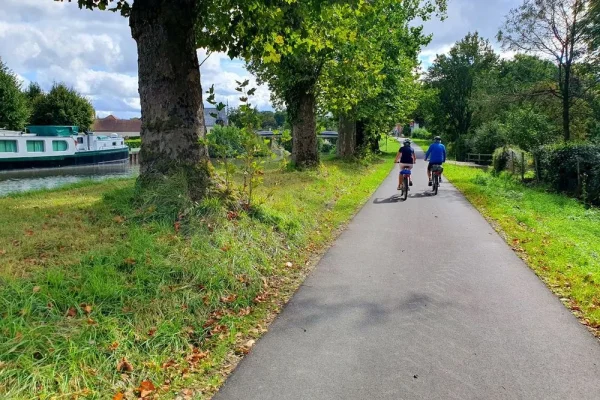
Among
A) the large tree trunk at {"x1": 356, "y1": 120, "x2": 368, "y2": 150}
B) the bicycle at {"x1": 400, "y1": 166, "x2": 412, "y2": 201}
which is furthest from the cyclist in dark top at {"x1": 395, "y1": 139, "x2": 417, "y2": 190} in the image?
the large tree trunk at {"x1": 356, "y1": 120, "x2": 368, "y2": 150}

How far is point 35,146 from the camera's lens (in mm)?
39156

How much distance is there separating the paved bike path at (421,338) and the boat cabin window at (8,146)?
125 ft

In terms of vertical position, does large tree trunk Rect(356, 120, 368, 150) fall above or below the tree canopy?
below

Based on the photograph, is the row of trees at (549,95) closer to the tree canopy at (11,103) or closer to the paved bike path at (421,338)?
the paved bike path at (421,338)

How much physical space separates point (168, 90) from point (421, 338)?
18.0 feet

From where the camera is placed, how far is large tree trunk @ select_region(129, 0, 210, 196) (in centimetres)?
726

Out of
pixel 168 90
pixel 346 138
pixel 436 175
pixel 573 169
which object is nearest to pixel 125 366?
pixel 168 90

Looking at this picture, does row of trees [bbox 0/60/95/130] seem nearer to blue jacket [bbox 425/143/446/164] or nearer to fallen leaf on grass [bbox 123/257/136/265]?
blue jacket [bbox 425/143/446/164]

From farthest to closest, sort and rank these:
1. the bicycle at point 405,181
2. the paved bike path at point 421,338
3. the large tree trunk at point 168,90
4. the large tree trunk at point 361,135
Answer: the large tree trunk at point 361,135, the bicycle at point 405,181, the large tree trunk at point 168,90, the paved bike path at point 421,338

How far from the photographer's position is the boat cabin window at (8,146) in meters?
36.4

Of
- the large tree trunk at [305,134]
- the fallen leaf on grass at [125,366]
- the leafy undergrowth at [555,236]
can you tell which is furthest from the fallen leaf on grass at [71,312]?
the large tree trunk at [305,134]

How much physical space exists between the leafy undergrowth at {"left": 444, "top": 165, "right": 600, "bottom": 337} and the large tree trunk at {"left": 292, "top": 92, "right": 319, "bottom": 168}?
5940mm

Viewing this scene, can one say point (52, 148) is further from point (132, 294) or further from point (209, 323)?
point (209, 323)

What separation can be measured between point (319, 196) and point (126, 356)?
361 inches
